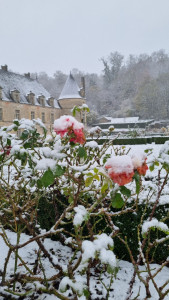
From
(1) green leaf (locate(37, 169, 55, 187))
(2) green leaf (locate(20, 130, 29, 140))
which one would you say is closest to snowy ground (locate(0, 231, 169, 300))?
(2) green leaf (locate(20, 130, 29, 140))

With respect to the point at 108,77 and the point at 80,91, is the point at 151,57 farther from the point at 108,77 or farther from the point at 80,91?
the point at 80,91

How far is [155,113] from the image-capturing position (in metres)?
51.6

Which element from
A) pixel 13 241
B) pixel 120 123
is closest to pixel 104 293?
pixel 13 241

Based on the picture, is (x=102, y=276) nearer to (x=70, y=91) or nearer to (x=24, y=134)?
(x=24, y=134)

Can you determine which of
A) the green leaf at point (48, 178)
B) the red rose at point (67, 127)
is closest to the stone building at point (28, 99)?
the red rose at point (67, 127)

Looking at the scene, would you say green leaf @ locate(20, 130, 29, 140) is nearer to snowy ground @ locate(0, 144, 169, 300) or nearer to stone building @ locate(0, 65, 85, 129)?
snowy ground @ locate(0, 144, 169, 300)

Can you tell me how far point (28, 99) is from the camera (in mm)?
27031

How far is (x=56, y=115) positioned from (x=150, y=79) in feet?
119

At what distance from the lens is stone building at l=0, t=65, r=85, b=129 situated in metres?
24.7

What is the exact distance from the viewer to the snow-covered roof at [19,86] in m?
25.2

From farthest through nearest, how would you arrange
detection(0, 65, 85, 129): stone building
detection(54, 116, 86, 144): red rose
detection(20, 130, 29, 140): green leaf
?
detection(0, 65, 85, 129): stone building < detection(20, 130, 29, 140): green leaf < detection(54, 116, 86, 144): red rose

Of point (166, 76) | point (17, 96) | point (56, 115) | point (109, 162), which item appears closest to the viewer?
point (109, 162)

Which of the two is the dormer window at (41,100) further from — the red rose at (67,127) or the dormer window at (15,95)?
the red rose at (67,127)

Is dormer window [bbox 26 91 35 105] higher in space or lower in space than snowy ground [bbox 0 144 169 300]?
higher
